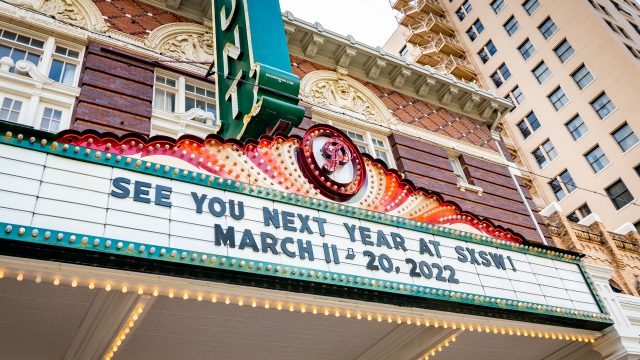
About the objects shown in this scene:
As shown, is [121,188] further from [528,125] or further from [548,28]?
[548,28]

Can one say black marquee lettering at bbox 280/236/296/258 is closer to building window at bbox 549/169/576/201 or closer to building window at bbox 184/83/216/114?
building window at bbox 184/83/216/114

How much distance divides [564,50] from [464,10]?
492 inches

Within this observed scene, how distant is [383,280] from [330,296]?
955 millimetres

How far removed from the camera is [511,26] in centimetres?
4434

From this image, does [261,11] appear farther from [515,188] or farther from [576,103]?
[576,103]

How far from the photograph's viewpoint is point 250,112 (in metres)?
9.91

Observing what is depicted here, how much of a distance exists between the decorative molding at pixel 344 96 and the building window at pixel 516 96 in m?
30.1

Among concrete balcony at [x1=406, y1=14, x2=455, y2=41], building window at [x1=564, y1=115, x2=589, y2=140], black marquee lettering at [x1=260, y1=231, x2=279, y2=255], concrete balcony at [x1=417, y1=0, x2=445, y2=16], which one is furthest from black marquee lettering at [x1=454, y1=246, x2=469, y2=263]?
concrete balcony at [x1=417, y1=0, x2=445, y2=16]

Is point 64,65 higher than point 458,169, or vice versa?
point 458,169

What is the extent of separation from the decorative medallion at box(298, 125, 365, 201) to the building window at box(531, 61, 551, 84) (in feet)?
118

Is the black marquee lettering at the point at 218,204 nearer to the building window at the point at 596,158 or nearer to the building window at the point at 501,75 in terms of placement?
the building window at the point at 596,158

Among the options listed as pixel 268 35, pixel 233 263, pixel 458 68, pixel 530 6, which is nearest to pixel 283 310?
pixel 233 263

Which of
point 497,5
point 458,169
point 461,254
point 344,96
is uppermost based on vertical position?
point 497,5

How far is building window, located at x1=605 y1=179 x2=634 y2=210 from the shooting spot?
112 feet
